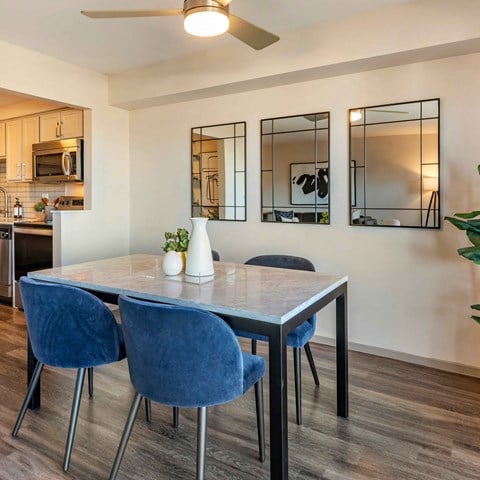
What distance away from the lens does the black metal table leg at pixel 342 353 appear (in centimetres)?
222

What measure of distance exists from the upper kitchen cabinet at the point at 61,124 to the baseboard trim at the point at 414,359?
10.8 ft

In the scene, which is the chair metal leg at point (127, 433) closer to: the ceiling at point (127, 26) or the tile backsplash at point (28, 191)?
the ceiling at point (127, 26)

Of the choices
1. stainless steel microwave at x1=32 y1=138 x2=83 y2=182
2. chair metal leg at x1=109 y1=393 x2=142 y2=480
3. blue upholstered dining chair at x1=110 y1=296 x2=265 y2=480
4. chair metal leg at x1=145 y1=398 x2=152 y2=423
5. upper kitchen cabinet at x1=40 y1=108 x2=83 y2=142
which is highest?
upper kitchen cabinet at x1=40 y1=108 x2=83 y2=142

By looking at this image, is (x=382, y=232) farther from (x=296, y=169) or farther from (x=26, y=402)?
(x=26, y=402)

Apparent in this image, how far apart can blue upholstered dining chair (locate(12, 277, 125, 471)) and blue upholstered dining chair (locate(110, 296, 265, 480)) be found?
12.2 inches

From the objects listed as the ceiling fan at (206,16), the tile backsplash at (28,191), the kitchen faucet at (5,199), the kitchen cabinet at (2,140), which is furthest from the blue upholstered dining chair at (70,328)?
the kitchen faucet at (5,199)

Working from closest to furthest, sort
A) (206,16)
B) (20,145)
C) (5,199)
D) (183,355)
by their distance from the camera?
(183,355), (206,16), (20,145), (5,199)

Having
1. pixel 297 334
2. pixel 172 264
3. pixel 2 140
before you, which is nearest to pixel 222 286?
pixel 172 264

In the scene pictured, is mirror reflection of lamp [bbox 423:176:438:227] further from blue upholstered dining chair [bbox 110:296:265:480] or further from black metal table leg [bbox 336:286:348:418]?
blue upholstered dining chair [bbox 110:296:265:480]

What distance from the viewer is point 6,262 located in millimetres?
4527

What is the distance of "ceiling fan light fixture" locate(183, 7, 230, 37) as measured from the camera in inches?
75.5

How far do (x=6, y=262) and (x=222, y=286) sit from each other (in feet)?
11.9

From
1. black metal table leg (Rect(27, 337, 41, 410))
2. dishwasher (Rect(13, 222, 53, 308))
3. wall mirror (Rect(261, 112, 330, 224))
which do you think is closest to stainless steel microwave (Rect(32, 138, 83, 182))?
dishwasher (Rect(13, 222, 53, 308))

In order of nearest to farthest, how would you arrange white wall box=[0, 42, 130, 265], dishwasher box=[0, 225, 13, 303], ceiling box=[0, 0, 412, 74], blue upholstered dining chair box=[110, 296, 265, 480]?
1. blue upholstered dining chair box=[110, 296, 265, 480]
2. ceiling box=[0, 0, 412, 74]
3. white wall box=[0, 42, 130, 265]
4. dishwasher box=[0, 225, 13, 303]
